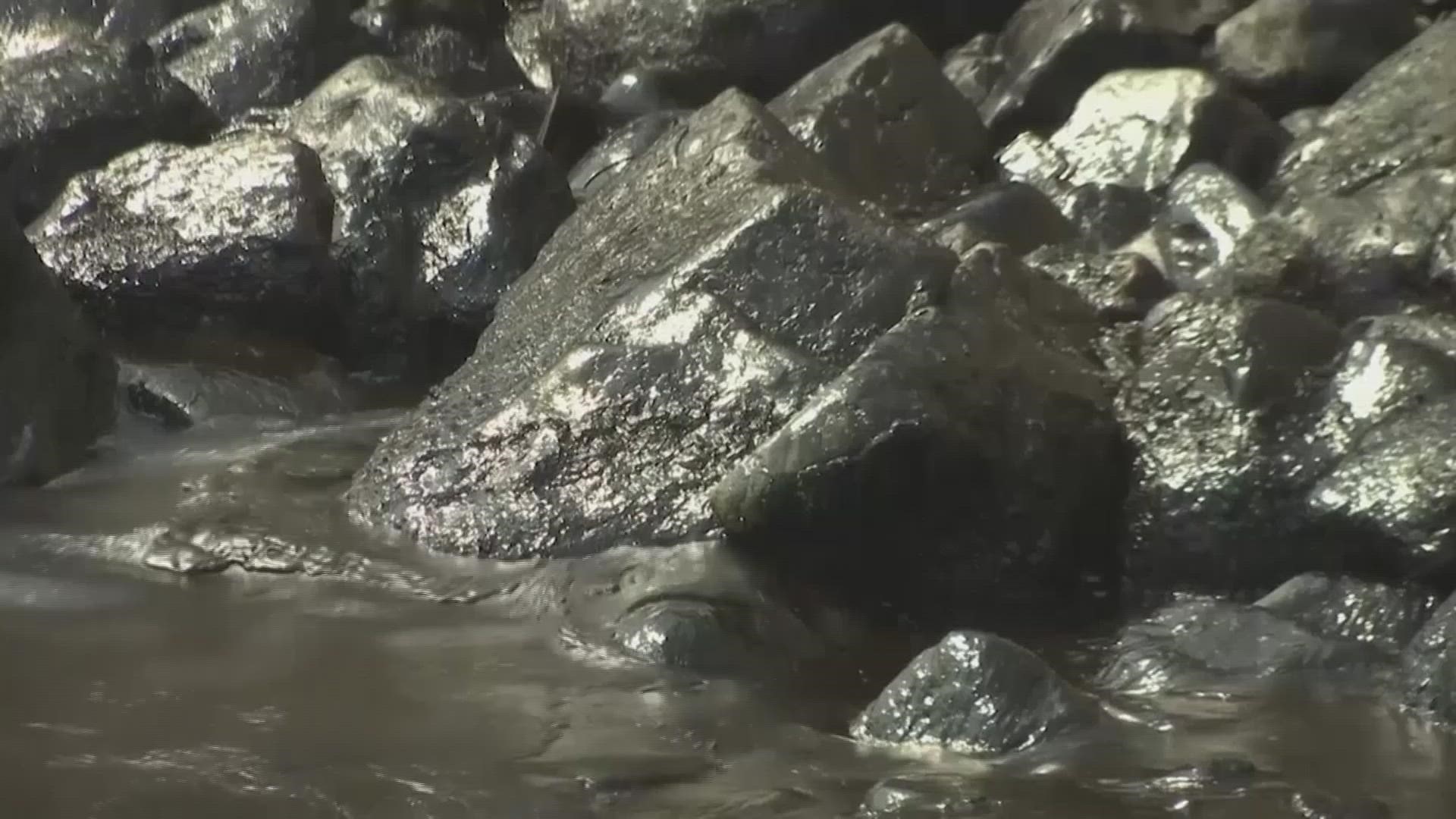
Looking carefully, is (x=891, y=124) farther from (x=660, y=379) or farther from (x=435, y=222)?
(x=660, y=379)

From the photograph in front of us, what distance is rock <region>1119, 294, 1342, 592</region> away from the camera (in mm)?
3887

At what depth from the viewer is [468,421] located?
447 centimetres

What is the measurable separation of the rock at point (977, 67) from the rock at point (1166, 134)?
1.14 m

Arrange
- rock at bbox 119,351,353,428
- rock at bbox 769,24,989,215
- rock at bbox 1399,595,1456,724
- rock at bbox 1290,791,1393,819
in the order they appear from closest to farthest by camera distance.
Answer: rock at bbox 1290,791,1393,819 → rock at bbox 1399,595,1456,724 → rock at bbox 119,351,353,428 → rock at bbox 769,24,989,215

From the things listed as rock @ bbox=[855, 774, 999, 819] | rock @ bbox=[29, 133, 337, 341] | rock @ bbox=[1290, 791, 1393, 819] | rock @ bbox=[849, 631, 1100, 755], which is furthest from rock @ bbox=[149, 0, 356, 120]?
rock @ bbox=[1290, 791, 1393, 819]

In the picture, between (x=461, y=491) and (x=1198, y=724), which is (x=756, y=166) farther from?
(x=1198, y=724)

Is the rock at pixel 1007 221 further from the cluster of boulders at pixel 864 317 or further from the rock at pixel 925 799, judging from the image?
the rock at pixel 925 799

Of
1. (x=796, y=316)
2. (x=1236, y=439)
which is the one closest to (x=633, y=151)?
(x=796, y=316)

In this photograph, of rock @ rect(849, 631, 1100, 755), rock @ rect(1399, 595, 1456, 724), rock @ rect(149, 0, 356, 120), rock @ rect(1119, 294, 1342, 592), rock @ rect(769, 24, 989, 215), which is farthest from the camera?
rock @ rect(149, 0, 356, 120)

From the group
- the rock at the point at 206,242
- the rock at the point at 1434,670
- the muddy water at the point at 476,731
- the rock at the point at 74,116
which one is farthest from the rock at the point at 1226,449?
the rock at the point at 74,116

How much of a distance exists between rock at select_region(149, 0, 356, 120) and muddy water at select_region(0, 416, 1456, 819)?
6230 millimetres

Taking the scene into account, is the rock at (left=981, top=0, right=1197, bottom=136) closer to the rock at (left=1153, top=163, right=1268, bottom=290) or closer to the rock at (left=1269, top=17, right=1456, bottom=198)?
the rock at (left=1269, top=17, right=1456, bottom=198)

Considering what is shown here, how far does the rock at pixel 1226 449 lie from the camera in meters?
3.89

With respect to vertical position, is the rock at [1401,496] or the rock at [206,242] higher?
the rock at [206,242]
